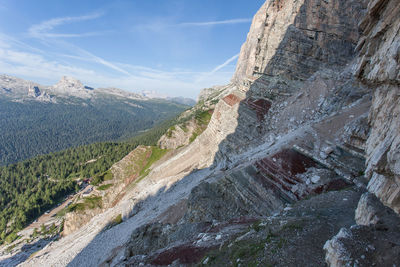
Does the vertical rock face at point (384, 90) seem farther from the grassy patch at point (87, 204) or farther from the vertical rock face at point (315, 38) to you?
the grassy patch at point (87, 204)

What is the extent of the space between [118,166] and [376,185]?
63.4 metres

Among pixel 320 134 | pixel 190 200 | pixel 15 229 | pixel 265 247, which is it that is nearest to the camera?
pixel 265 247

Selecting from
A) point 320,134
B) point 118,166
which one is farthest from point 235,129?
point 118,166

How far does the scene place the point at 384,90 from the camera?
9.69 m

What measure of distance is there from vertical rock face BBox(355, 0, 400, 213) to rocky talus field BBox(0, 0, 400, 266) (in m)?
0.06

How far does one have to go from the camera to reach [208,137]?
46.4m

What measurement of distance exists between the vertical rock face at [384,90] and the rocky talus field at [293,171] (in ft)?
0.19

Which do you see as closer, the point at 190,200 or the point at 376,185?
the point at 376,185

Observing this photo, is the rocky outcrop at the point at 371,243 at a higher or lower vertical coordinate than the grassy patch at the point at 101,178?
higher

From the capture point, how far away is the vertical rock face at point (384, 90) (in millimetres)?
7629

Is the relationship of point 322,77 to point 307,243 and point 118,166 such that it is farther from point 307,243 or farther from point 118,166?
point 118,166

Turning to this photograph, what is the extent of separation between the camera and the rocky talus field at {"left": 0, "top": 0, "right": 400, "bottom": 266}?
8.08m

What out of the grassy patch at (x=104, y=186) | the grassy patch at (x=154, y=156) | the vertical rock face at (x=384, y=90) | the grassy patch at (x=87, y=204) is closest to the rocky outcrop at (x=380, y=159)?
the vertical rock face at (x=384, y=90)

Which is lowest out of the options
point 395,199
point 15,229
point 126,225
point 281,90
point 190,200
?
point 15,229
